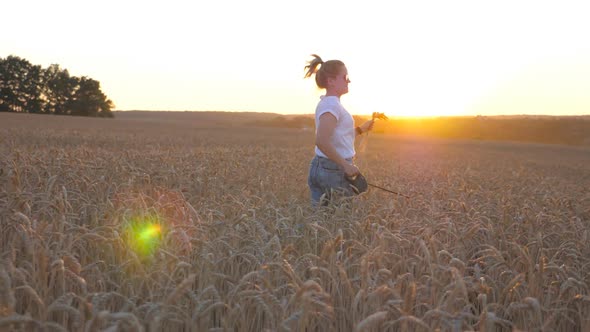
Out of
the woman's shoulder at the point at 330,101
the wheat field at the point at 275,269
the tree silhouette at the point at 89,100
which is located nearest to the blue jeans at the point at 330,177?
the wheat field at the point at 275,269

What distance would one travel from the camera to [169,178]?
7.78 metres

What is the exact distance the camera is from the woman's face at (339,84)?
5.40m

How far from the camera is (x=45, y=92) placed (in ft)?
223

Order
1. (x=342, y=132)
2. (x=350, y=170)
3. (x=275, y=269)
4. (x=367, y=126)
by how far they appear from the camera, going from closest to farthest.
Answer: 1. (x=275, y=269)
2. (x=350, y=170)
3. (x=342, y=132)
4. (x=367, y=126)

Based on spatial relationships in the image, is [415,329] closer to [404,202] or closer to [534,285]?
[534,285]

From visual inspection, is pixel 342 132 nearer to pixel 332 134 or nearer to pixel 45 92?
pixel 332 134

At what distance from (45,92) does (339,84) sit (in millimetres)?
70448

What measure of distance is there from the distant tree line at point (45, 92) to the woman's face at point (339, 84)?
219 feet

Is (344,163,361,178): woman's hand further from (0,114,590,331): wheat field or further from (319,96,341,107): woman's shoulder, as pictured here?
(319,96,341,107): woman's shoulder

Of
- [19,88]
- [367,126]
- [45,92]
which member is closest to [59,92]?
[45,92]

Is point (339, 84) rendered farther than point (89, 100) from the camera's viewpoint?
No

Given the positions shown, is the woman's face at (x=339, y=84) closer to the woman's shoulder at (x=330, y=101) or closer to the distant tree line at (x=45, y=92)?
the woman's shoulder at (x=330, y=101)

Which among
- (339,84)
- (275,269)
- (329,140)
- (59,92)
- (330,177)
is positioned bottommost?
(275,269)

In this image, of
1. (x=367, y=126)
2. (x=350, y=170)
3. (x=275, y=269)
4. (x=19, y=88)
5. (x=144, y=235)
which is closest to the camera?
(x=275, y=269)
